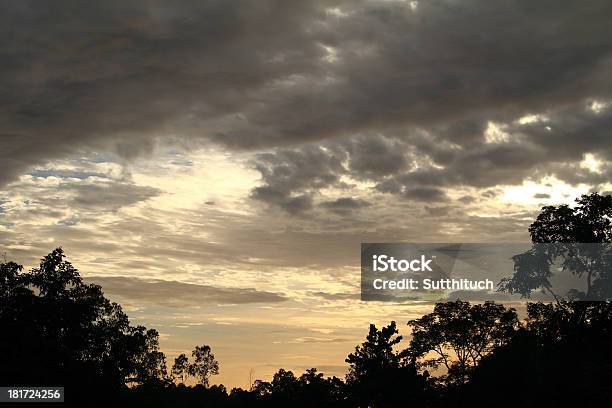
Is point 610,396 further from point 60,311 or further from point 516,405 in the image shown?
point 60,311

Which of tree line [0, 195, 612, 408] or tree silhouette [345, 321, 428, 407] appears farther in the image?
tree silhouette [345, 321, 428, 407]

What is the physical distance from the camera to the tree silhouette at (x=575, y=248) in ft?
166

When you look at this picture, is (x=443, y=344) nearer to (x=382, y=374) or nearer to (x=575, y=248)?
(x=382, y=374)

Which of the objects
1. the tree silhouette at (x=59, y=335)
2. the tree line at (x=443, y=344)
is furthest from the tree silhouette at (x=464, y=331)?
the tree silhouette at (x=59, y=335)

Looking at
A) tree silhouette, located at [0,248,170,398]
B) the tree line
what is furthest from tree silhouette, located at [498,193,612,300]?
tree silhouette, located at [0,248,170,398]

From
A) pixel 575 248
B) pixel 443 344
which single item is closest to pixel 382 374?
pixel 443 344

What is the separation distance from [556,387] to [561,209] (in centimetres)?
1501

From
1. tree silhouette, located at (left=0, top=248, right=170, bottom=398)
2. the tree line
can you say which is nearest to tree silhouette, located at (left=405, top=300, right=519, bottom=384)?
the tree line

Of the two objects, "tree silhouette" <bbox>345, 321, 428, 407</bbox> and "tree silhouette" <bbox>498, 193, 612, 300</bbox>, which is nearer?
"tree silhouette" <bbox>498, 193, 612, 300</bbox>

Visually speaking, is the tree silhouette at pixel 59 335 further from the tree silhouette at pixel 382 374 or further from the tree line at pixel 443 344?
the tree silhouette at pixel 382 374

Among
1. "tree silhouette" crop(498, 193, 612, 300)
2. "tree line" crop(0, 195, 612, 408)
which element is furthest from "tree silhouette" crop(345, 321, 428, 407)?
"tree silhouette" crop(498, 193, 612, 300)

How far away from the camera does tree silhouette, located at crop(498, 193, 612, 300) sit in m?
50.5

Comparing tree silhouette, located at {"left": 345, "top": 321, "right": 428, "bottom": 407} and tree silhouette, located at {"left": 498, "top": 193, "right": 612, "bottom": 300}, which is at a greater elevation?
tree silhouette, located at {"left": 498, "top": 193, "right": 612, "bottom": 300}

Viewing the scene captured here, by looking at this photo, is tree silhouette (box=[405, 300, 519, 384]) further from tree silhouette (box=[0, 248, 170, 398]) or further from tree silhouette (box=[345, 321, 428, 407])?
tree silhouette (box=[0, 248, 170, 398])
